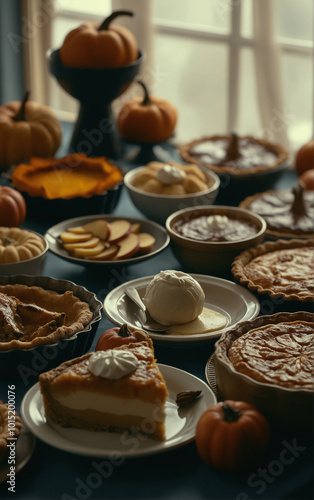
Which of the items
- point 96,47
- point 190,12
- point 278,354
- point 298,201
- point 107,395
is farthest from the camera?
point 190,12

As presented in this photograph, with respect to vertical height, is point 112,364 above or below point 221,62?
below

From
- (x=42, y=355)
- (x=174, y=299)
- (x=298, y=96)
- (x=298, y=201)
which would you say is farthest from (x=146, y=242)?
(x=298, y=96)

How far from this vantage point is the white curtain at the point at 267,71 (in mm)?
3545

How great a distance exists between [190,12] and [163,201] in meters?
1.88

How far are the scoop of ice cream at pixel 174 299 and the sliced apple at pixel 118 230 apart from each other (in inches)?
18.3

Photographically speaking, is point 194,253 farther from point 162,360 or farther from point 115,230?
point 162,360

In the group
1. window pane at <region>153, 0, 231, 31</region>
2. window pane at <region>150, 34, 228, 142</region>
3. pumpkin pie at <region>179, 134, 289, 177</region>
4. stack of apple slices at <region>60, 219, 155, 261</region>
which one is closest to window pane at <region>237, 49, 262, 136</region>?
window pane at <region>150, 34, 228, 142</region>

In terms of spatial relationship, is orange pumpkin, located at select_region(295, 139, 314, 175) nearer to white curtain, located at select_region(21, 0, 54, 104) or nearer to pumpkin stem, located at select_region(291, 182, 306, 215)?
pumpkin stem, located at select_region(291, 182, 306, 215)

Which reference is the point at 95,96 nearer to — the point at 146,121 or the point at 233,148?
the point at 146,121

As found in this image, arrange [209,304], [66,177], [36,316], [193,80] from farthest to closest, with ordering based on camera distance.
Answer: [193,80] → [66,177] → [209,304] → [36,316]

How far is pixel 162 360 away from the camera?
76.7 inches

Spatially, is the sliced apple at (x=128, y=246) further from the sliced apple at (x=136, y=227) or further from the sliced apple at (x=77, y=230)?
the sliced apple at (x=77, y=230)

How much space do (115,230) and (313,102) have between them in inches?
67.7

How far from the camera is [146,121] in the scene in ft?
10.7
